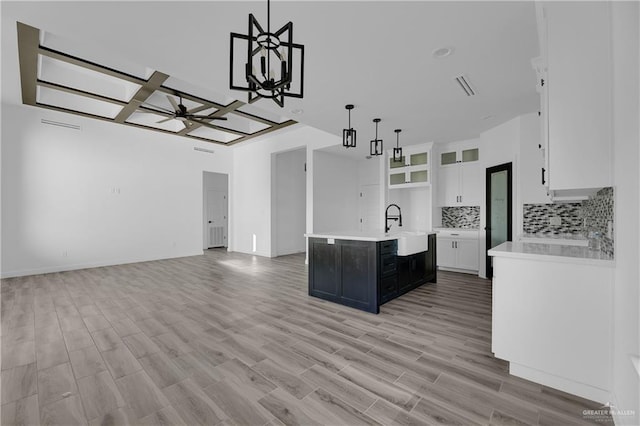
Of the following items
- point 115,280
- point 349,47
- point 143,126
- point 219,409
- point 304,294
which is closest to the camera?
point 219,409

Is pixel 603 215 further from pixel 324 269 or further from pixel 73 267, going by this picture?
pixel 73 267

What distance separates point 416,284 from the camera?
4418 millimetres

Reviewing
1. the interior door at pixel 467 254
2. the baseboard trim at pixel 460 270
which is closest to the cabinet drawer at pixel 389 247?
the interior door at pixel 467 254

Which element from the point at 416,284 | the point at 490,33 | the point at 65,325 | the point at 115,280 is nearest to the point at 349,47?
the point at 490,33

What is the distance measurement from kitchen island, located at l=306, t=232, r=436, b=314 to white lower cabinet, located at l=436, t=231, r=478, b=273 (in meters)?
2.04

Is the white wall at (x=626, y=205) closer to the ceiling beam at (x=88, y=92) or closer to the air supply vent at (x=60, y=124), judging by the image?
the ceiling beam at (x=88, y=92)

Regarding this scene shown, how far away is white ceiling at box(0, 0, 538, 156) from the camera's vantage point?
2.15 meters

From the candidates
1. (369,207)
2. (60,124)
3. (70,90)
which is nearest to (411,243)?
(369,207)

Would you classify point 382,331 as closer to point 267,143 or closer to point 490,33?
point 490,33

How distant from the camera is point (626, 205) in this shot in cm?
148

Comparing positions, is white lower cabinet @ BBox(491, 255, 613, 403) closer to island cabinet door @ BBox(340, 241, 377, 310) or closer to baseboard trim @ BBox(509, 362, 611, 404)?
baseboard trim @ BBox(509, 362, 611, 404)

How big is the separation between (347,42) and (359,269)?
2.55m

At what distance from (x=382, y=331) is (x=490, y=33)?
3.01m

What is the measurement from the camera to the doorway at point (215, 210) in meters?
9.84
